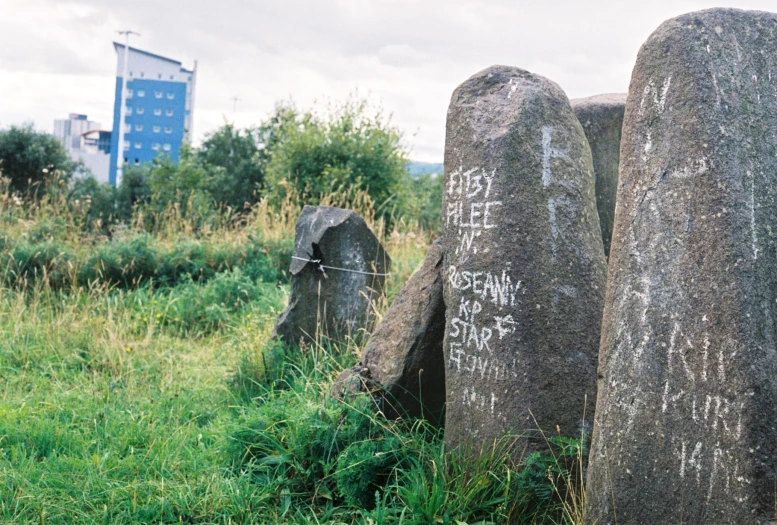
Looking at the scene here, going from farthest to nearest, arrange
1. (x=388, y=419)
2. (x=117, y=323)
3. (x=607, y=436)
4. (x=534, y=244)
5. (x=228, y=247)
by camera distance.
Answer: (x=228, y=247)
(x=117, y=323)
(x=388, y=419)
(x=534, y=244)
(x=607, y=436)

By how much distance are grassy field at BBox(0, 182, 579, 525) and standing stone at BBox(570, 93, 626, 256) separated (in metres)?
1.90

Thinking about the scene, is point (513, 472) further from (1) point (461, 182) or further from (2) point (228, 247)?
(2) point (228, 247)

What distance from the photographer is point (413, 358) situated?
4.11 metres

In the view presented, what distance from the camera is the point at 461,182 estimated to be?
3824 millimetres

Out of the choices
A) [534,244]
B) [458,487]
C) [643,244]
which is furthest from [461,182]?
[458,487]

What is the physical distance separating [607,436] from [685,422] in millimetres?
288

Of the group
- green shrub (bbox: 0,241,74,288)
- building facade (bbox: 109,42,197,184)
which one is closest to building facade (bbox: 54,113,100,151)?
building facade (bbox: 109,42,197,184)

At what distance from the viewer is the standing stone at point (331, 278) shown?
6043 millimetres

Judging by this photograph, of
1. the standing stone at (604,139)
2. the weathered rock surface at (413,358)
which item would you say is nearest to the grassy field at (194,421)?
the weathered rock surface at (413,358)

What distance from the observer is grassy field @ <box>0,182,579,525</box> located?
11.4 feet

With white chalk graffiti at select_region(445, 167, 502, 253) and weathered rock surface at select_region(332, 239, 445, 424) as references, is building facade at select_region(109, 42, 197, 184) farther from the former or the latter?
white chalk graffiti at select_region(445, 167, 502, 253)

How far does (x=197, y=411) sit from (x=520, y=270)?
266 cm

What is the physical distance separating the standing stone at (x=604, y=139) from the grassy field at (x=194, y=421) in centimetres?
190

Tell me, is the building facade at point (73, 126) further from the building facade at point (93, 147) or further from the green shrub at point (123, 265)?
the green shrub at point (123, 265)
